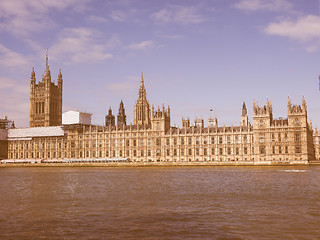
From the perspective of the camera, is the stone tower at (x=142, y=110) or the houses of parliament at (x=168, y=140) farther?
the stone tower at (x=142, y=110)

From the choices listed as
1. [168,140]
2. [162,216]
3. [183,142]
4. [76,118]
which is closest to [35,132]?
[76,118]

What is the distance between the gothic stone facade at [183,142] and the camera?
13100 centimetres

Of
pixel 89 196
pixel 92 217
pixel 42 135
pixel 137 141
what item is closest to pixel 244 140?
pixel 137 141

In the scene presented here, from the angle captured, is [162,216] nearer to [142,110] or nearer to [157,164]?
[157,164]

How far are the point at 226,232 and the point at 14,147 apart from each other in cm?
17656

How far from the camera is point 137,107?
195500mm

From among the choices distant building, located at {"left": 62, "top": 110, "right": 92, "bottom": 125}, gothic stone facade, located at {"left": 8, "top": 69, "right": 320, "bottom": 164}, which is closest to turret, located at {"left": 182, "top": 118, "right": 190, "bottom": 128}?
gothic stone facade, located at {"left": 8, "top": 69, "right": 320, "bottom": 164}

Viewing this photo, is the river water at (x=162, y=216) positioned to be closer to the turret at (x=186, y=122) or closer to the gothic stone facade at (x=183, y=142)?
the gothic stone facade at (x=183, y=142)

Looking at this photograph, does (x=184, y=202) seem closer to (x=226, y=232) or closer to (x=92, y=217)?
(x=92, y=217)

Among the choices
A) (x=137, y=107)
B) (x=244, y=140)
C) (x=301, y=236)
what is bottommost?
(x=301, y=236)

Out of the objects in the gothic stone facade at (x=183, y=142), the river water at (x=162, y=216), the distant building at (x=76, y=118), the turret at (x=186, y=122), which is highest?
the distant building at (x=76, y=118)

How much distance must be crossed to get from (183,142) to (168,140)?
6.45m

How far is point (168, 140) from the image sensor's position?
151 metres

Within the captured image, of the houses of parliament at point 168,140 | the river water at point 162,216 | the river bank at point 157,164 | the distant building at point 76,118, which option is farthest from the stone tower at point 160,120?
the river water at point 162,216
